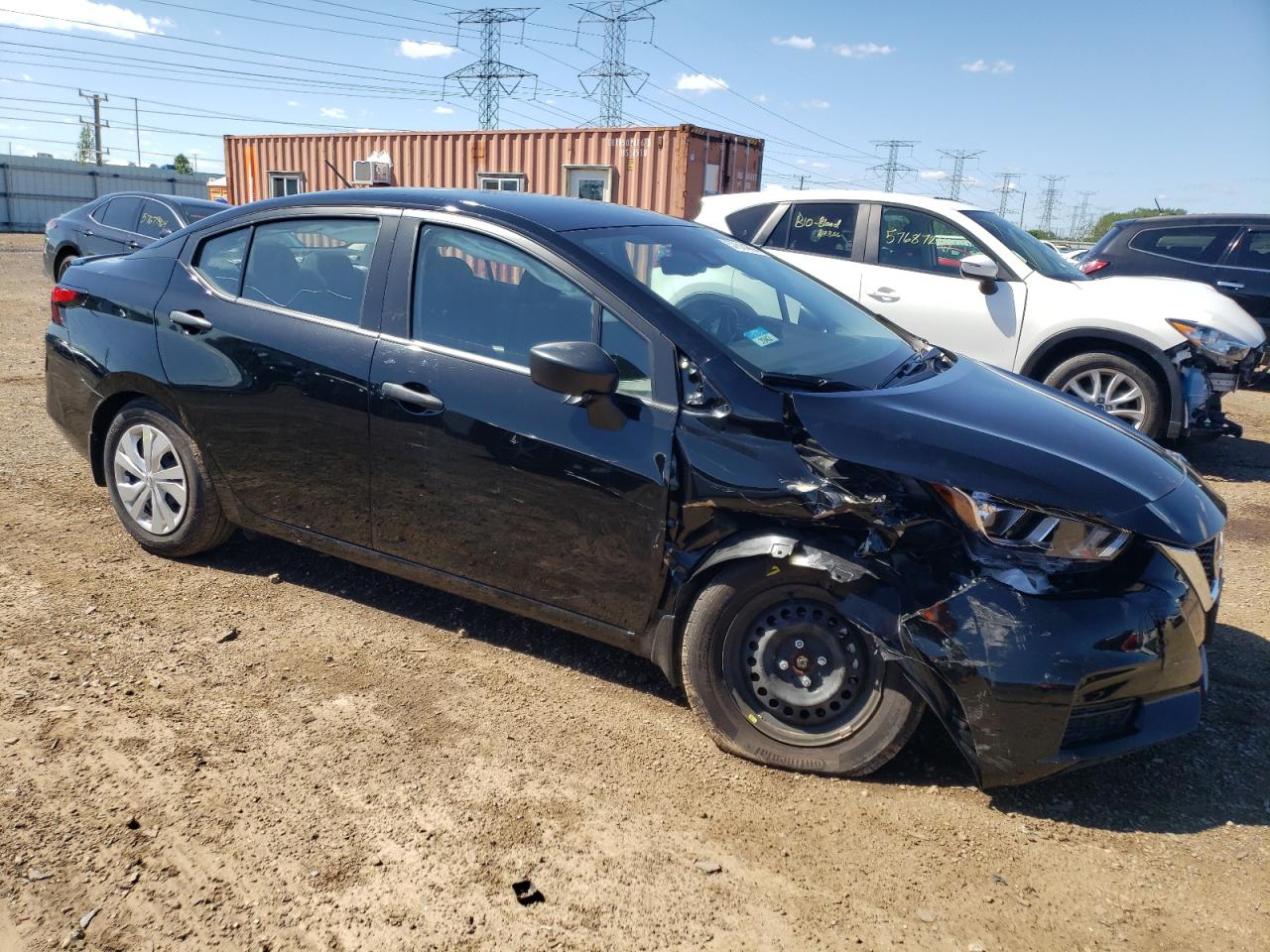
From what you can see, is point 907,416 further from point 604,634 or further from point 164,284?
point 164,284

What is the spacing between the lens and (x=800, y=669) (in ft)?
9.37

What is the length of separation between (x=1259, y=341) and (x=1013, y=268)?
68.0 inches

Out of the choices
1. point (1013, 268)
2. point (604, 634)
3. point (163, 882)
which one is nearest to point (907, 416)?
point (604, 634)

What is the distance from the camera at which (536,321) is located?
10.6 ft

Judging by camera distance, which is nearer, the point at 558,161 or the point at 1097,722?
the point at 1097,722

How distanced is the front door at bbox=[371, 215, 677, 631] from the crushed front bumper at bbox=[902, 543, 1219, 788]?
3.04ft

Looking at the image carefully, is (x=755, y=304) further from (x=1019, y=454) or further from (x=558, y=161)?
(x=558, y=161)

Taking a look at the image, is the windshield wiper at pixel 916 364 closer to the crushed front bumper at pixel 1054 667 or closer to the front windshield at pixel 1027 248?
the crushed front bumper at pixel 1054 667

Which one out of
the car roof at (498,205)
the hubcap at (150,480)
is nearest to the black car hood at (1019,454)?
the car roof at (498,205)

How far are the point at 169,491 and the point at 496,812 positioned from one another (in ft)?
7.73

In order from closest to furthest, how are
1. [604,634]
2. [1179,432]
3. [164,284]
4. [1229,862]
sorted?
[1229,862]
[604,634]
[164,284]
[1179,432]

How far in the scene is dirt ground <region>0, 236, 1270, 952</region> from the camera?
7.51 ft

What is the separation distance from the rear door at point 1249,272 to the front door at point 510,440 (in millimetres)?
9260

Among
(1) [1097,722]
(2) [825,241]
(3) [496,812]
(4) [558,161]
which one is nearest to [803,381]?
(1) [1097,722]
